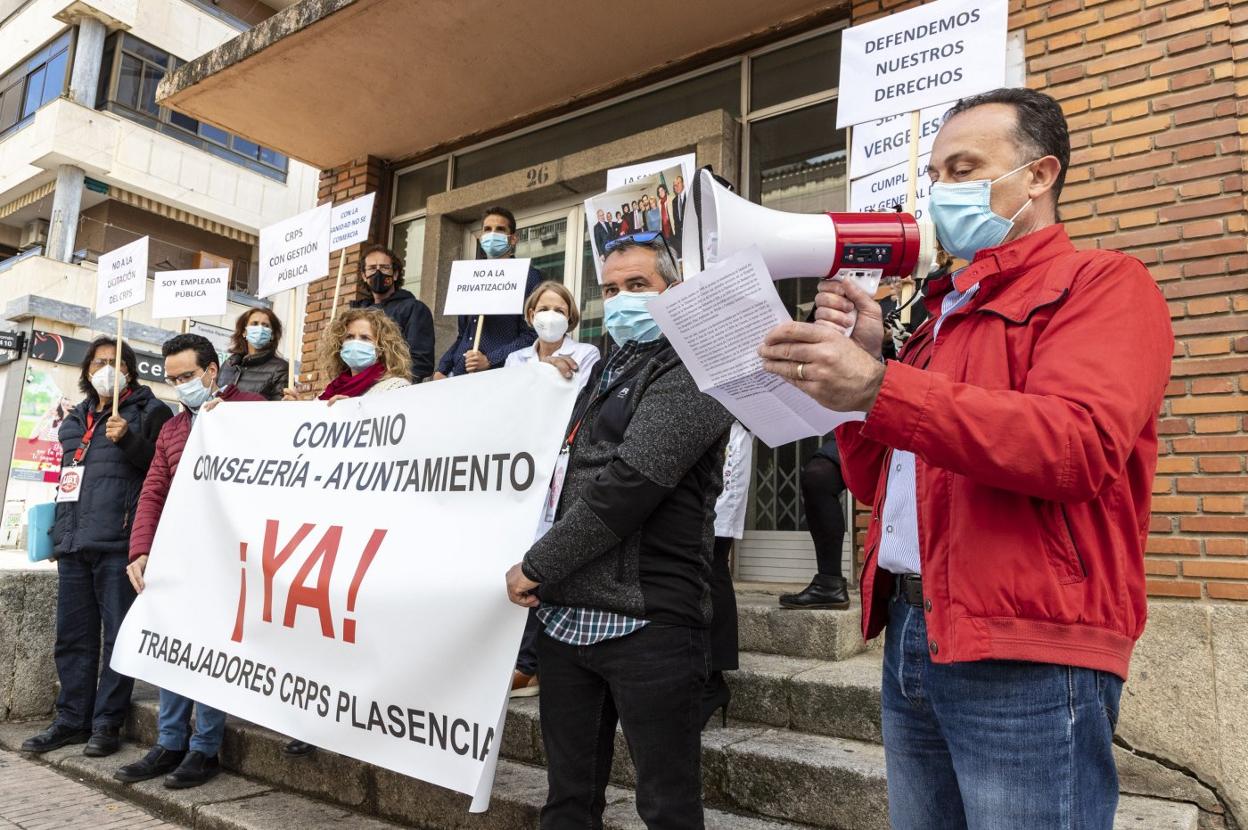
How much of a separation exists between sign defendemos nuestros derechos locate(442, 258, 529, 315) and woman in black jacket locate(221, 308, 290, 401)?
4.36 ft

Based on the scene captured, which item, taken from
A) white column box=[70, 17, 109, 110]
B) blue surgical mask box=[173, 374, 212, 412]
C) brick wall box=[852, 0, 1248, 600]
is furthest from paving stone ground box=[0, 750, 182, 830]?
white column box=[70, 17, 109, 110]

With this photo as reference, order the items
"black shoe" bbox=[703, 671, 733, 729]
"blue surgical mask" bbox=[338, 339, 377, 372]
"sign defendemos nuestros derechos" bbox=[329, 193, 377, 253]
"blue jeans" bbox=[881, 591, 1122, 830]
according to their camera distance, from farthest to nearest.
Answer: "sign defendemos nuestros derechos" bbox=[329, 193, 377, 253], "blue surgical mask" bbox=[338, 339, 377, 372], "black shoe" bbox=[703, 671, 733, 729], "blue jeans" bbox=[881, 591, 1122, 830]

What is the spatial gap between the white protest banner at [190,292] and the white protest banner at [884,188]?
12.2 ft

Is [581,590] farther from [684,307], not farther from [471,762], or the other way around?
[684,307]

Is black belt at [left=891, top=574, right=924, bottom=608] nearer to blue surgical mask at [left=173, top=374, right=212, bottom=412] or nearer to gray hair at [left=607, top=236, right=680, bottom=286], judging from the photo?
gray hair at [left=607, top=236, right=680, bottom=286]

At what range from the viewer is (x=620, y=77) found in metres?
6.77

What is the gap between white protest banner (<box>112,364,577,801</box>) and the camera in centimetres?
267

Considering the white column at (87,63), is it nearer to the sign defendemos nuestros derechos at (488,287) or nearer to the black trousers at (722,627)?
the sign defendemos nuestros derechos at (488,287)

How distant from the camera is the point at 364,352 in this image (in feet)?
13.5

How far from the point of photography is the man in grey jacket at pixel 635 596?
2.16 meters

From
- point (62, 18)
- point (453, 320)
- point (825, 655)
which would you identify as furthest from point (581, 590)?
point (62, 18)

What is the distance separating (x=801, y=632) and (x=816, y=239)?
2.95 m

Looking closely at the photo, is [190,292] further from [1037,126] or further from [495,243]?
[1037,126]

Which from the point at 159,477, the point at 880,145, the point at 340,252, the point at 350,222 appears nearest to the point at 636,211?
the point at 880,145
